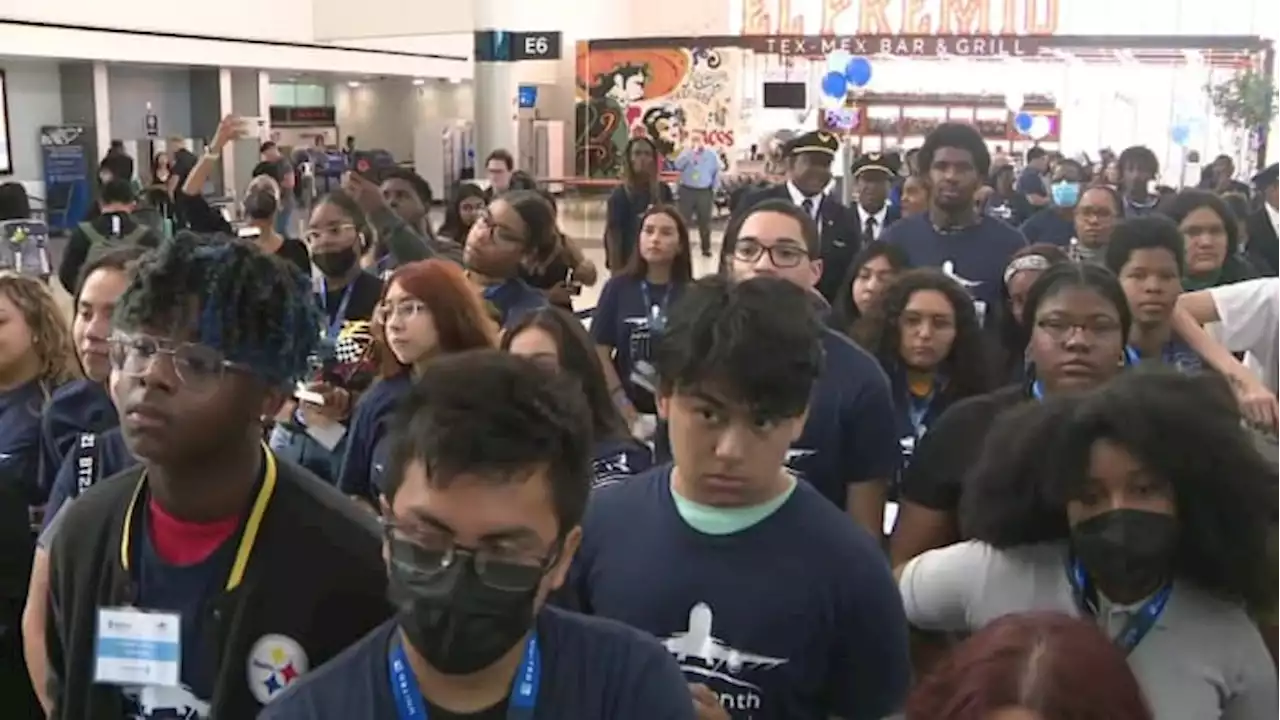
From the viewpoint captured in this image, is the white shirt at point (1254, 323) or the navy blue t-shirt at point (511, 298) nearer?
the white shirt at point (1254, 323)

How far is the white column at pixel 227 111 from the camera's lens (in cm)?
1845

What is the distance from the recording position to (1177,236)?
397 centimetres

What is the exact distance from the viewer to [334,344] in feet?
14.0

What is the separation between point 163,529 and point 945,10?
1085 inches

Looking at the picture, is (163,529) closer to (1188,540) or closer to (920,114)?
(1188,540)

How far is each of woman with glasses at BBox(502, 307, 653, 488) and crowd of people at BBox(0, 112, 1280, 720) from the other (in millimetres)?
12

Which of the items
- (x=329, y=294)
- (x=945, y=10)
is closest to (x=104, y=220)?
(x=329, y=294)

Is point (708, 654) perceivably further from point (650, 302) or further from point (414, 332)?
point (650, 302)

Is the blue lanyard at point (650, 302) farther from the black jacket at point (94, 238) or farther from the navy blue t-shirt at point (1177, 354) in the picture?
the navy blue t-shirt at point (1177, 354)

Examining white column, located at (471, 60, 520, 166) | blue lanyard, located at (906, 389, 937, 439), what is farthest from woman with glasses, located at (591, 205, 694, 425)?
white column, located at (471, 60, 520, 166)

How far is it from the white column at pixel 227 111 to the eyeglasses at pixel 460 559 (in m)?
17.9

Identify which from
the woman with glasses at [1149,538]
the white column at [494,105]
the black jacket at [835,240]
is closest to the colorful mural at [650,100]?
the white column at [494,105]

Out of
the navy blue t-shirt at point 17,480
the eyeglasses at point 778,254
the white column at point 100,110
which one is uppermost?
the white column at point 100,110

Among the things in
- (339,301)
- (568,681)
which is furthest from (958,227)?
(568,681)
